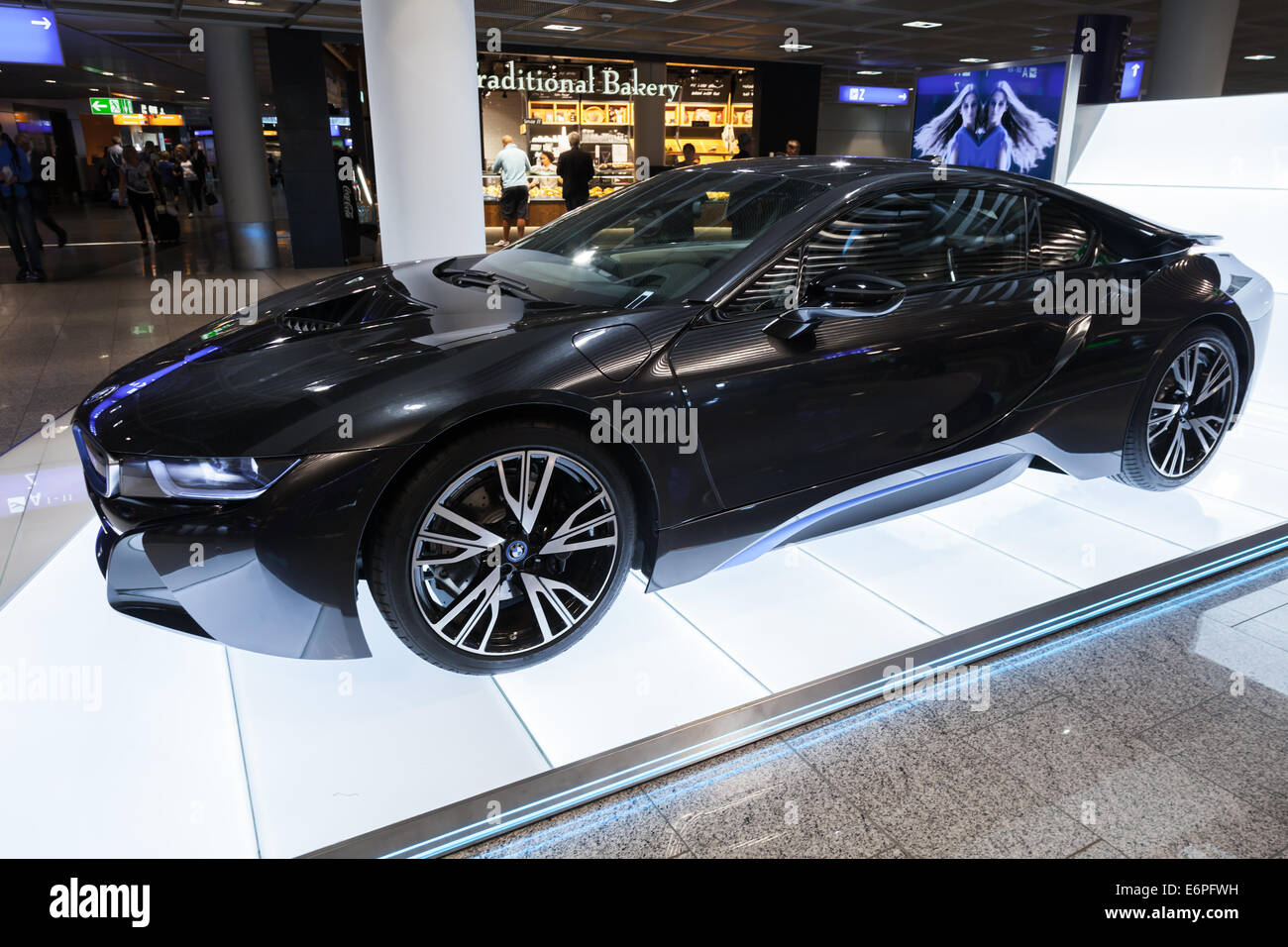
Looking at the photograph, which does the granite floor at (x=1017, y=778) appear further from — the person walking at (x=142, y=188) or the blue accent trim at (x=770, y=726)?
the person walking at (x=142, y=188)

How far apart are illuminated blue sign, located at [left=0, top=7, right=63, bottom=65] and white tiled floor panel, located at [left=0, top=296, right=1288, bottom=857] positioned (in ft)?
25.3

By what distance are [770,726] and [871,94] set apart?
744 inches

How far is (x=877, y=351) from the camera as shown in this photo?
Answer: 8.11 feet

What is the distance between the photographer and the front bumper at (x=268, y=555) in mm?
1852

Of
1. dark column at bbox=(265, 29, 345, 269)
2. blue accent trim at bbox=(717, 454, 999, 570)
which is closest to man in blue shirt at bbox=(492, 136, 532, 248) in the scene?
dark column at bbox=(265, 29, 345, 269)

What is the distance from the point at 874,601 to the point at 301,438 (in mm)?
1754

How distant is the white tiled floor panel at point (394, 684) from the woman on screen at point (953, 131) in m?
4.47

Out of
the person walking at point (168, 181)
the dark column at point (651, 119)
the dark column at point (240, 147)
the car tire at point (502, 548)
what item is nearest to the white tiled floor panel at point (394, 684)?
the car tire at point (502, 548)

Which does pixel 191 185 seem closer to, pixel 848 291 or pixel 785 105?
pixel 785 105

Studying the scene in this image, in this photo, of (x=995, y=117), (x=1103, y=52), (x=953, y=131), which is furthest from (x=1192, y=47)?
(x=995, y=117)

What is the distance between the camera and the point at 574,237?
2.99 metres

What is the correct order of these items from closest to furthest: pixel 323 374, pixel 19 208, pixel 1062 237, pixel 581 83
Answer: pixel 323 374 → pixel 1062 237 → pixel 19 208 → pixel 581 83

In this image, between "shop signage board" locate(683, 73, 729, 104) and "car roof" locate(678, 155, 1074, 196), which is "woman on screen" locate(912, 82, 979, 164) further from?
"shop signage board" locate(683, 73, 729, 104)

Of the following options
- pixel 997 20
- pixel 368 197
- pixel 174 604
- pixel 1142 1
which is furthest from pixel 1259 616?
pixel 368 197
